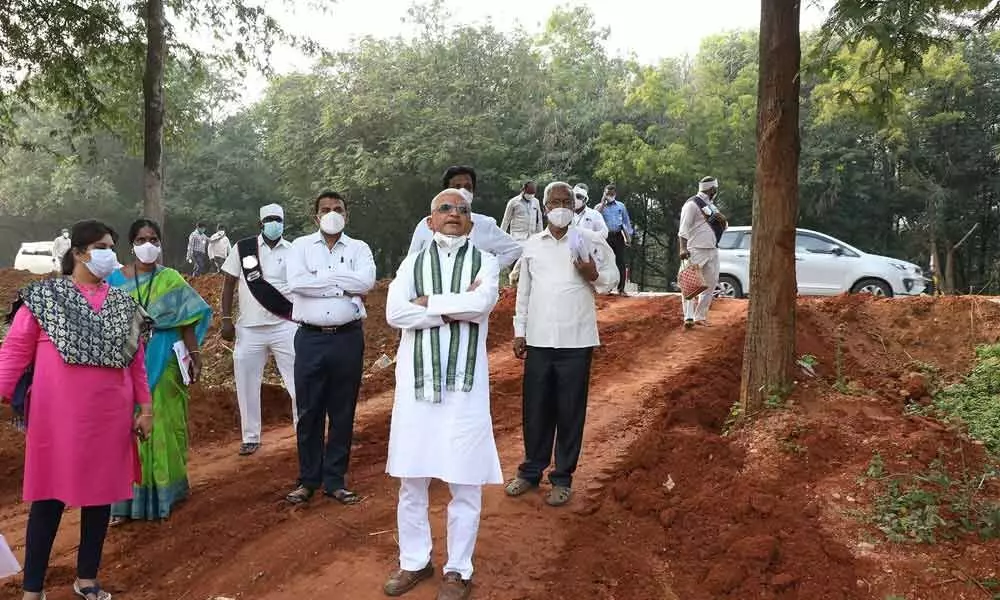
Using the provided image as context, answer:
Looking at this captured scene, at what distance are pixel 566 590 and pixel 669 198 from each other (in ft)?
65.9

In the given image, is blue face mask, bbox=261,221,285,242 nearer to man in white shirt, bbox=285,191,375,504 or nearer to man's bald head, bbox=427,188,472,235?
man in white shirt, bbox=285,191,375,504

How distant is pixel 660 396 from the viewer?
6.75m

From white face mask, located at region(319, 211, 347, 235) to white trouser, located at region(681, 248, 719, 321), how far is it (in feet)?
16.3

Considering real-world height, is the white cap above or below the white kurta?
above

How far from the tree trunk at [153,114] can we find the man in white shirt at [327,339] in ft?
18.8

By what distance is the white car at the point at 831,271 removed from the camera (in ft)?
41.6

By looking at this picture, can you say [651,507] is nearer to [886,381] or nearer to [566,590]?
[566,590]

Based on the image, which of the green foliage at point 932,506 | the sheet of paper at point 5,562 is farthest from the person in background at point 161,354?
the green foliage at point 932,506

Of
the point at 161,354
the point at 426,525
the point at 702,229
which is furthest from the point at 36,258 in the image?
the point at 426,525

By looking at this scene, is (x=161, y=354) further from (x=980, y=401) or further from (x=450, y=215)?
(x=980, y=401)

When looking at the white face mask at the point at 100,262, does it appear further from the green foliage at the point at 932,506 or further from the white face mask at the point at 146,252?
the green foliage at the point at 932,506

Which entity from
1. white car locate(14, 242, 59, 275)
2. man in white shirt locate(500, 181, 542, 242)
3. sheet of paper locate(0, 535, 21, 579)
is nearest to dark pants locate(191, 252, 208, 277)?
white car locate(14, 242, 59, 275)

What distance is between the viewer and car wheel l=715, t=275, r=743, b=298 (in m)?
13.0

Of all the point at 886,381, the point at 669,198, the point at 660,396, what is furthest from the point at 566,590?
the point at 669,198
